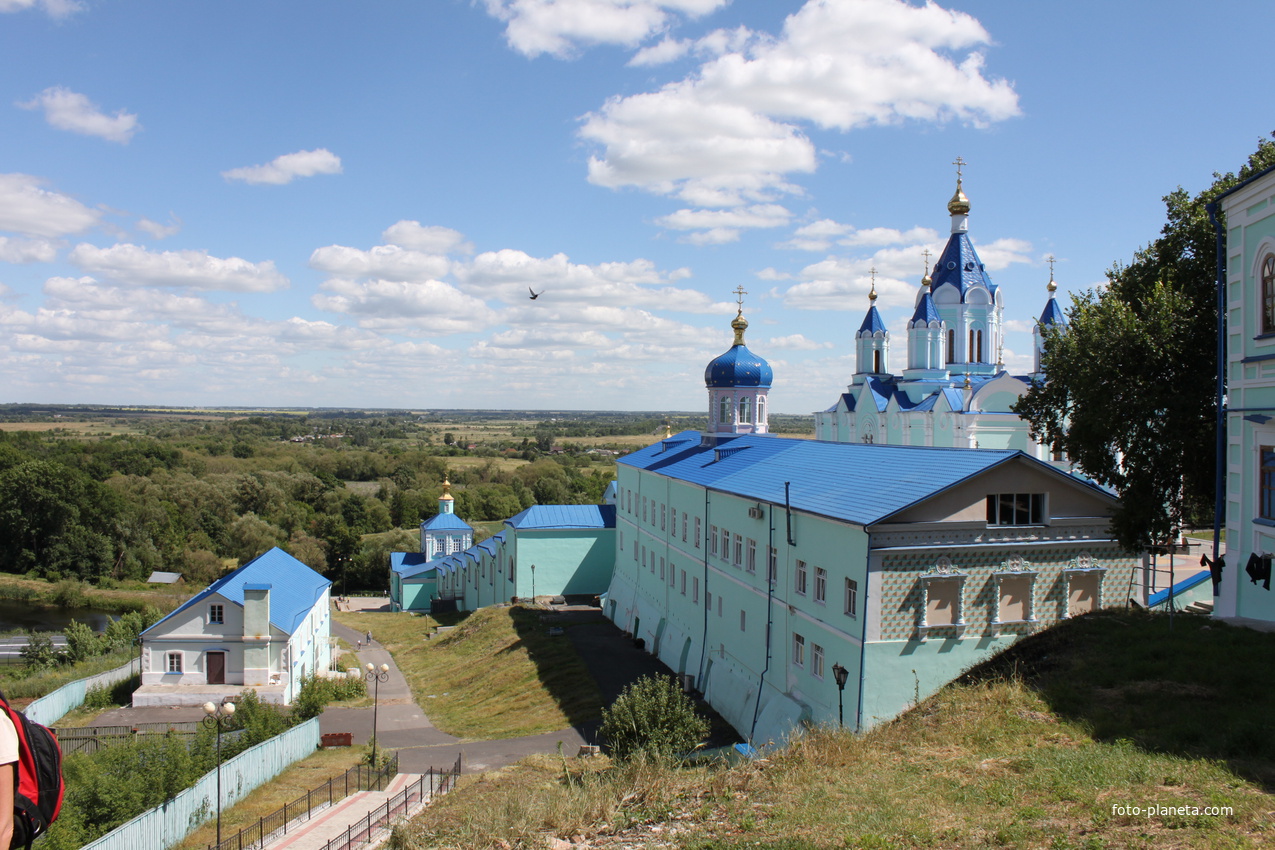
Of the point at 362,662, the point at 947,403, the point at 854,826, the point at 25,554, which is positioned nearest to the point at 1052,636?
the point at 854,826

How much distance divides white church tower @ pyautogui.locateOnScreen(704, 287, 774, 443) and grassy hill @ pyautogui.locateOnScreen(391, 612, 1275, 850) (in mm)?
20203

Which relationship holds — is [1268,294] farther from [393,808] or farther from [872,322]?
[872,322]

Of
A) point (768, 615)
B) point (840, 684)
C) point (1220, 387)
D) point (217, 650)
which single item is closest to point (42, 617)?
point (217, 650)

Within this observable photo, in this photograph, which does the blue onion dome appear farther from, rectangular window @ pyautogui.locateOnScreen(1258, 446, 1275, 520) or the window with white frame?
rectangular window @ pyautogui.locateOnScreen(1258, 446, 1275, 520)

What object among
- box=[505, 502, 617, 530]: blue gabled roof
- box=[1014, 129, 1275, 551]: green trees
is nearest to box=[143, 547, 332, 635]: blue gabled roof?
box=[505, 502, 617, 530]: blue gabled roof

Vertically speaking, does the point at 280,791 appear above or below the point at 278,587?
below

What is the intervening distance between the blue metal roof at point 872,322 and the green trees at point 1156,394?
107 feet

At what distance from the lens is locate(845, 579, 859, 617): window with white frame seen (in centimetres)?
1698

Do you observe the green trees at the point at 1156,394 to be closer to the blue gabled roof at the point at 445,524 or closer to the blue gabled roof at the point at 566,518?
the blue gabled roof at the point at 566,518

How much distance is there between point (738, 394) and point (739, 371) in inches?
37.0

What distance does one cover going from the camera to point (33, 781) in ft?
12.7

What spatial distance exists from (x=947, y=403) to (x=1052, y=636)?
28.5 m

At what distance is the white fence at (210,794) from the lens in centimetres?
1576

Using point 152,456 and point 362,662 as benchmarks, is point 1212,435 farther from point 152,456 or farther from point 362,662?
point 152,456
